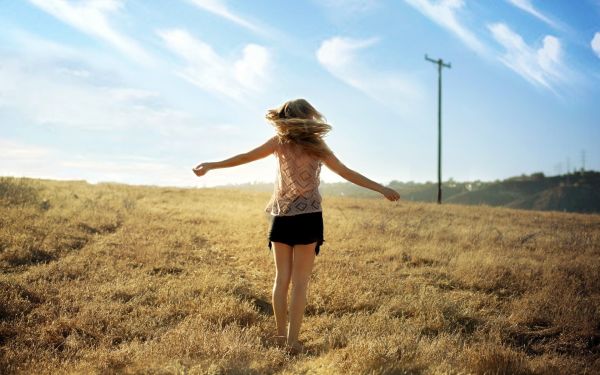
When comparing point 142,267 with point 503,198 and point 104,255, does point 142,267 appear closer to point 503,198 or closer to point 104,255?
point 104,255

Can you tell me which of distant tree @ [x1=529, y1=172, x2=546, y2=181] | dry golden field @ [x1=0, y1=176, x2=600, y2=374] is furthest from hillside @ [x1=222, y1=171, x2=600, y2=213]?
dry golden field @ [x1=0, y1=176, x2=600, y2=374]

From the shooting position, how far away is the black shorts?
441 cm

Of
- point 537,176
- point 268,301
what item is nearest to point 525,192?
point 537,176

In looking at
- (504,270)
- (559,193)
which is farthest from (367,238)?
(559,193)

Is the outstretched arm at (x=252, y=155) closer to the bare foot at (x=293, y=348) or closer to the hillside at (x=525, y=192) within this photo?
the bare foot at (x=293, y=348)

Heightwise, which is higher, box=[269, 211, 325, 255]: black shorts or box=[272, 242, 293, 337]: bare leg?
box=[269, 211, 325, 255]: black shorts

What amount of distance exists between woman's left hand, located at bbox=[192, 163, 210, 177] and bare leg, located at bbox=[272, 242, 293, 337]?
1.01 meters

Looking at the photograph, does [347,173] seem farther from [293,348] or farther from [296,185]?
[293,348]

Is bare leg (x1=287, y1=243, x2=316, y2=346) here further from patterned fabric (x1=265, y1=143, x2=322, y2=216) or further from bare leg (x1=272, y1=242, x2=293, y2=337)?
patterned fabric (x1=265, y1=143, x2=322, y2=216)

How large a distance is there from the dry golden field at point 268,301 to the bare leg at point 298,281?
0.28 meters

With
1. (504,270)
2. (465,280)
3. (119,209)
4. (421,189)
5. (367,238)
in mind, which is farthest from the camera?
(421,189)

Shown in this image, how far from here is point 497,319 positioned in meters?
6.24

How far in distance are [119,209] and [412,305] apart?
39.1ft

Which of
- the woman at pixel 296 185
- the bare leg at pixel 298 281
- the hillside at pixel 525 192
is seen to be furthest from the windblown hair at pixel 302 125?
the hillside at pixel 525 192
